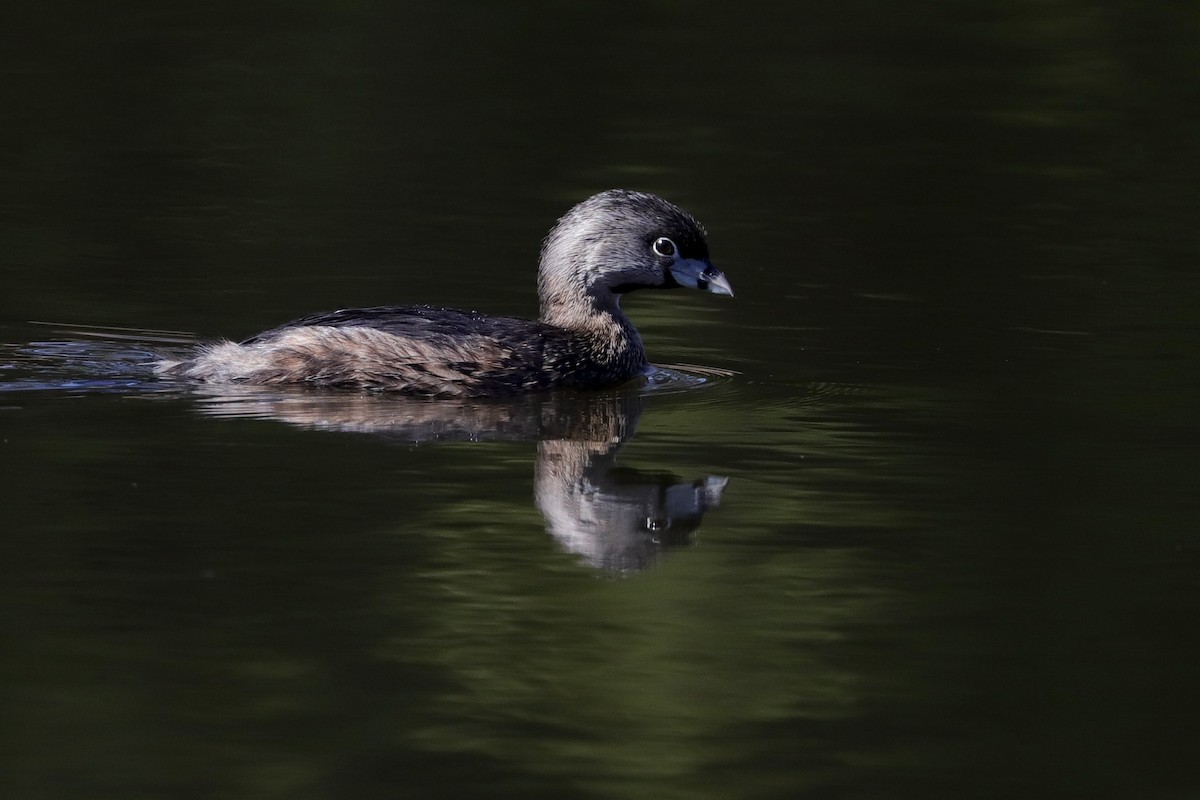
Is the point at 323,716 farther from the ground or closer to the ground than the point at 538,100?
closer to the ground

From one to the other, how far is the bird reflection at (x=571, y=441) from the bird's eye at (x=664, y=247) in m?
0.93

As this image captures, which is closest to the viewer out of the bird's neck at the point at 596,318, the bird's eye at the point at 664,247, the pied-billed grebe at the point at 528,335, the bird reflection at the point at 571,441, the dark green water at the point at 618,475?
the dark green water at the point at 618,475

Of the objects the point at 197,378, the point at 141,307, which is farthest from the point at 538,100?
the point at 197,378

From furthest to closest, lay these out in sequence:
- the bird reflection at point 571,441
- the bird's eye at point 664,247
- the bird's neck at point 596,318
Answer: the bird's eye at point 664,247 < the bird's neck at point 596,318 < the bird reflection at point 571,441

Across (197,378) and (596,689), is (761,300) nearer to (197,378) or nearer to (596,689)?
(197,378)

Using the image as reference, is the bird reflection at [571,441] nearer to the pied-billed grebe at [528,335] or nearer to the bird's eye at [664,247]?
the pied-billed grebe at [528,335]

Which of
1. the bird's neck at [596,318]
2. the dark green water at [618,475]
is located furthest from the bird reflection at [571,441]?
the bird's neck at [596,318]

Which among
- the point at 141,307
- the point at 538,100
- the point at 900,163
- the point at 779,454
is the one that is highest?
the point at 538,100

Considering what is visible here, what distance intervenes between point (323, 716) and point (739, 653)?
4.57 feet

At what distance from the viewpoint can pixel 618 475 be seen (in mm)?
9492

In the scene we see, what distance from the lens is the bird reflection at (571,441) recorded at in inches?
336

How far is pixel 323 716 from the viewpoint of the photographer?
6418 millimetres

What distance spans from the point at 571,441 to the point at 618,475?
0.72 meters

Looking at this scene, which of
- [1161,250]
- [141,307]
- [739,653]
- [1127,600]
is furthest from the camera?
[1161,250]
